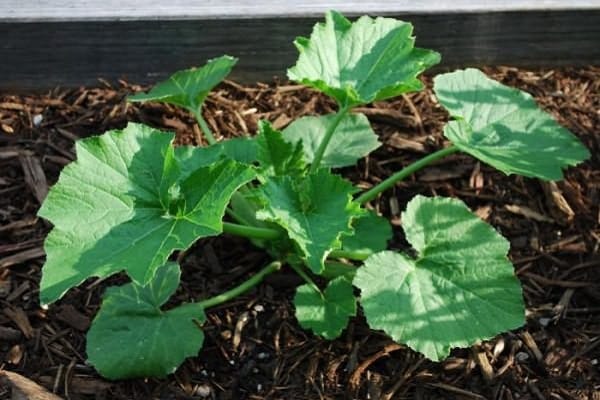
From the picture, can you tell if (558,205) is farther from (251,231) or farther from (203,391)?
(203,391)

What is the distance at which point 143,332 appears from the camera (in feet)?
8.61

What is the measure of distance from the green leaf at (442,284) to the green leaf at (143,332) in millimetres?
510

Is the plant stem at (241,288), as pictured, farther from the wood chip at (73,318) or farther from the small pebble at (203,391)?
the wood chip at (73,318)

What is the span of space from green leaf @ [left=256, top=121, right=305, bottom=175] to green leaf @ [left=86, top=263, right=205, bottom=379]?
1.36 feet

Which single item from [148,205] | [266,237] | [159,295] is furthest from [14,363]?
[266,237]

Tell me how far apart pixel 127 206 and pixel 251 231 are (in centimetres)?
40

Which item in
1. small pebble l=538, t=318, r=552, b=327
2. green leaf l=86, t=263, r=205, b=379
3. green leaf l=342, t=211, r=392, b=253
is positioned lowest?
small pebble l=538, t=318, r=552, b=327

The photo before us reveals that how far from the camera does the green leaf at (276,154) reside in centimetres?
269

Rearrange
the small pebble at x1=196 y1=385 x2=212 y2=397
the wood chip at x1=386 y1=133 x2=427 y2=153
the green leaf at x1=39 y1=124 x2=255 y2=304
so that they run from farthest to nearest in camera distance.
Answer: the wood chip at x1=386 y1=133 x2=427 y2=153 → the small pebble at x1=196 y1=385 x2=212 y2=397 → the green leaf at x1=39 y1=124 x2=255 y2=304

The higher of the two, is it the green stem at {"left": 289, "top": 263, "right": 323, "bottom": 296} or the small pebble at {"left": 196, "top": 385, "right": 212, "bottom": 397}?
the green stem at {"left": 289, "top": 263, "right": 323, "bottom": 296}

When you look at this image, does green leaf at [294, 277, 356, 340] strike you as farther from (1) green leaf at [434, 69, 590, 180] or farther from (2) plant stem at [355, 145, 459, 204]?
(1) green leaf at [434, 69, 590, 180]

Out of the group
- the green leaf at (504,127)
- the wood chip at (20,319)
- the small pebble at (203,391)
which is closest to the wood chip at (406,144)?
the green leaf at (504,127)

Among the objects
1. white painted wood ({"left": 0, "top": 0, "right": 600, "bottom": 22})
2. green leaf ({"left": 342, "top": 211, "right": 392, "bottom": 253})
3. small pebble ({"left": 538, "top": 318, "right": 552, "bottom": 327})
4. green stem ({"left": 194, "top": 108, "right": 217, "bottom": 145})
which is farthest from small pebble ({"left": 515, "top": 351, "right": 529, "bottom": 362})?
white painted wood ({"left": 0, "top": 0, "right": 600, "bottom": 22})

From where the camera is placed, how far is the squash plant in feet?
7.84
